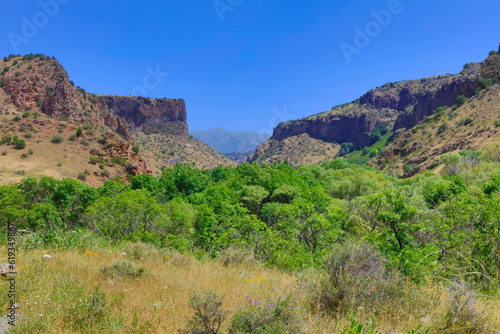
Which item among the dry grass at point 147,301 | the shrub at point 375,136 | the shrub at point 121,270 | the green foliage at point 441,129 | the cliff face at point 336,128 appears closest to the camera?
the dry grass at point 147,301

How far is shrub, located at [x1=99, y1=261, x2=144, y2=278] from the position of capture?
5.38 meters

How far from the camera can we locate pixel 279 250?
862 centimetres

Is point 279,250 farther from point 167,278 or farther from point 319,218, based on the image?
point 167,278

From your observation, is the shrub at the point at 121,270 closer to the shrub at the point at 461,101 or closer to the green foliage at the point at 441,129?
the green foliage at the point at 441,129

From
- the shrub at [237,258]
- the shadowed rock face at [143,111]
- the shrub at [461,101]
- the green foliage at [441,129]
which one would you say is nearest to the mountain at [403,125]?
the shrub at [461,101]

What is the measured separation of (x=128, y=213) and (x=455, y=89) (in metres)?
111

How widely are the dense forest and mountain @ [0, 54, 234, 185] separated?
92.2ft

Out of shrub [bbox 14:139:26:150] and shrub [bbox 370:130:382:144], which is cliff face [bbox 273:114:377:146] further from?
shrub [bbox 14:139:26:150]

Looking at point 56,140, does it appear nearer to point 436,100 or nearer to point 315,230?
point 315,230

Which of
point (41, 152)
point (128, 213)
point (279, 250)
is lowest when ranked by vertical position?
point (279, 250)

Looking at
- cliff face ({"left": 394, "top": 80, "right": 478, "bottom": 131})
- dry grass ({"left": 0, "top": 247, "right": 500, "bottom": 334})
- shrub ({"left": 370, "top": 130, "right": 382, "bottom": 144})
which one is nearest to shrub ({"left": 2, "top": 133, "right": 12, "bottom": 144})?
dry grass ({"left": 0, "top": 247, "right": 500, "bottom": 334})

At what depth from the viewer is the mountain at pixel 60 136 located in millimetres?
44781

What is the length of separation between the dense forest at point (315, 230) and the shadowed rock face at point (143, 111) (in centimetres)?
12123

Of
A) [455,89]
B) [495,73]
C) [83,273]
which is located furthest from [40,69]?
[455,89]
